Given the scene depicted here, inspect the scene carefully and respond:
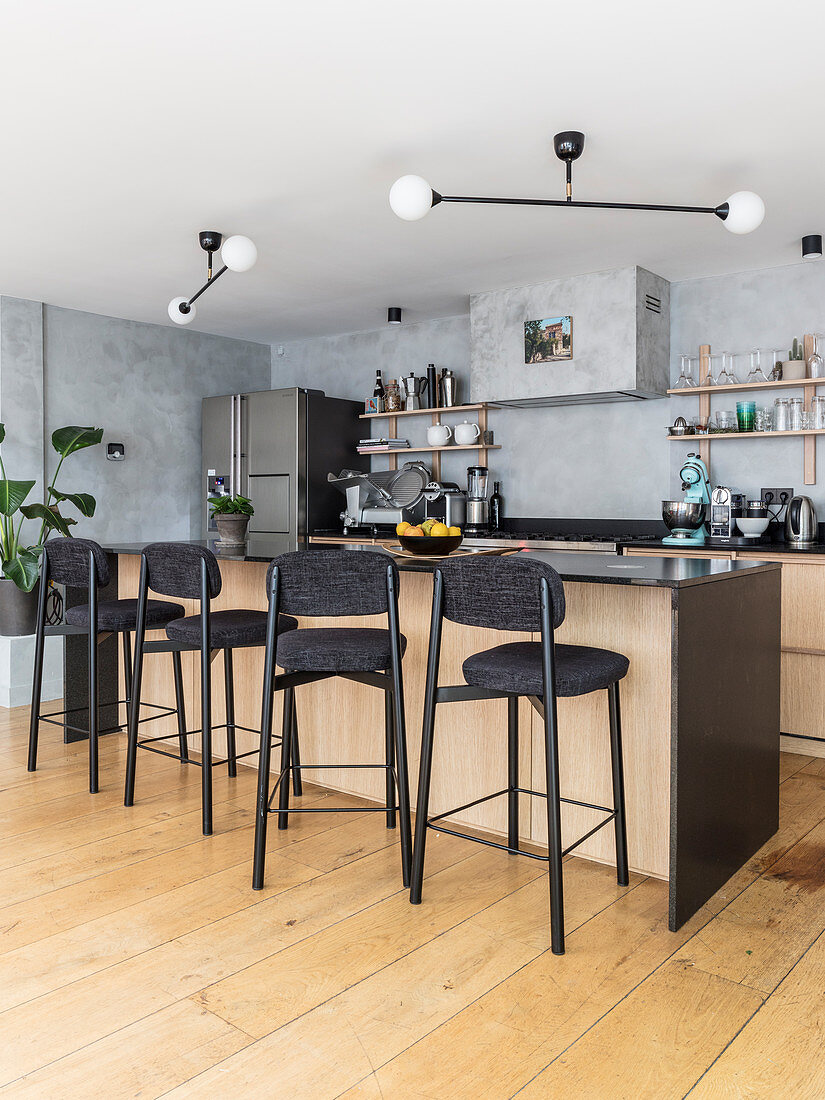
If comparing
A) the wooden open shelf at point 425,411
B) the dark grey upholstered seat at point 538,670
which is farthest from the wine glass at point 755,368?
the dark grey upholstered seat at point 538,670

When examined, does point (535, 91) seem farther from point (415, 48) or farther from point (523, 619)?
point (523, 619)

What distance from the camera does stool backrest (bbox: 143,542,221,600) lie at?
2.91 metres

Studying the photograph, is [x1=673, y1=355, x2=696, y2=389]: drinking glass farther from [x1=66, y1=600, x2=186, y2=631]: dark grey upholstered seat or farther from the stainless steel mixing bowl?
[x1=66, y1=600, x2=186, y2=631]: dark grey upholstered seat

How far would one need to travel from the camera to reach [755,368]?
15.5 feet

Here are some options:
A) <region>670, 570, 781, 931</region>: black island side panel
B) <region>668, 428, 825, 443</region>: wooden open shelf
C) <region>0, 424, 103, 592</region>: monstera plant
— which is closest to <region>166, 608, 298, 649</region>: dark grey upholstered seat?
<region>670, 570, 781, 931</region>: black island side panel

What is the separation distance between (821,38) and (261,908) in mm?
2847

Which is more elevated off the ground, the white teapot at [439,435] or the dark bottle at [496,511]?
the white teapot at [439,435]

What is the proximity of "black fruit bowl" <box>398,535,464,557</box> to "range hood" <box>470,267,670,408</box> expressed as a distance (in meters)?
2.20

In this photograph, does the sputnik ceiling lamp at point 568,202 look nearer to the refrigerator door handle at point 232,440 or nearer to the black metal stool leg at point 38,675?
the black metal stool leg at point 38,675

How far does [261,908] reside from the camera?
2350 mm

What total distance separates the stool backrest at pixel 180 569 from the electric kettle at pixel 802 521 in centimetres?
292

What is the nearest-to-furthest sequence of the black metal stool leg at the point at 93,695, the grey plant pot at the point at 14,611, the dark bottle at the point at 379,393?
the black metal stool leg at the point at 93,695 < the grey plant pot at the point at 14,611 < the dark bottle at the point at 379,393

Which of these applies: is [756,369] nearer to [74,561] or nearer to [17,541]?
[74,561]

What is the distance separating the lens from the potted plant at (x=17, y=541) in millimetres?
4809
